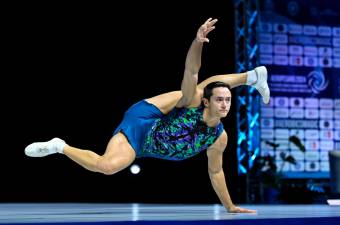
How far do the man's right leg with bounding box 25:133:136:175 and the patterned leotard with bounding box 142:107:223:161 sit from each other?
7.1 inches

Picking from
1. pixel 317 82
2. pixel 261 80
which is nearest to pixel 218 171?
pixel 261 80

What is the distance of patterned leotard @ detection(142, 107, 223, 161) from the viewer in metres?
3.99

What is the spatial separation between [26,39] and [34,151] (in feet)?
12.7

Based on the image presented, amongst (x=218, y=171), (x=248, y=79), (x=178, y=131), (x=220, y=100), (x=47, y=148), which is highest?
(x=248, y=79)

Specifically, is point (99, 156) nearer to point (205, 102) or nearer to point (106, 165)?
A: point (106, 165)

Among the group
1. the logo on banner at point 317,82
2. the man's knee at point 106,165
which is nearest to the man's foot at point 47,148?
the man's knee at point 106,165

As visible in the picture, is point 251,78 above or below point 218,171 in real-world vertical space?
above

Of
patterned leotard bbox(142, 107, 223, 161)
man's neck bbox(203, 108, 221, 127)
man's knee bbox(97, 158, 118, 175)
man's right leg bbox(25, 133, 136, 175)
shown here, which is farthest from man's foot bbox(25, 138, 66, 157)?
man's neck bbox(203, 108, 221, 127)

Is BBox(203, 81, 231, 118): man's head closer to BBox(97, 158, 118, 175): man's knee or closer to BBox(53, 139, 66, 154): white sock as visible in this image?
BBox(97, 158, 118, 175): man's knee

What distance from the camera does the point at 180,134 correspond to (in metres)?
4.04

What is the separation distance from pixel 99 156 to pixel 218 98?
2.72 ft

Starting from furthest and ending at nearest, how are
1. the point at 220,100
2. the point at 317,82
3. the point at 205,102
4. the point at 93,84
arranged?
the point at 317,82 → the point at 93,84 → the point at 205,102 → the point at 220,100

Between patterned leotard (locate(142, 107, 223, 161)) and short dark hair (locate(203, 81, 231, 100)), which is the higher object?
short dark hair (locate(203, 81, 231, 100))

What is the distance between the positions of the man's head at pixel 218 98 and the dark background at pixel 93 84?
4.18m
